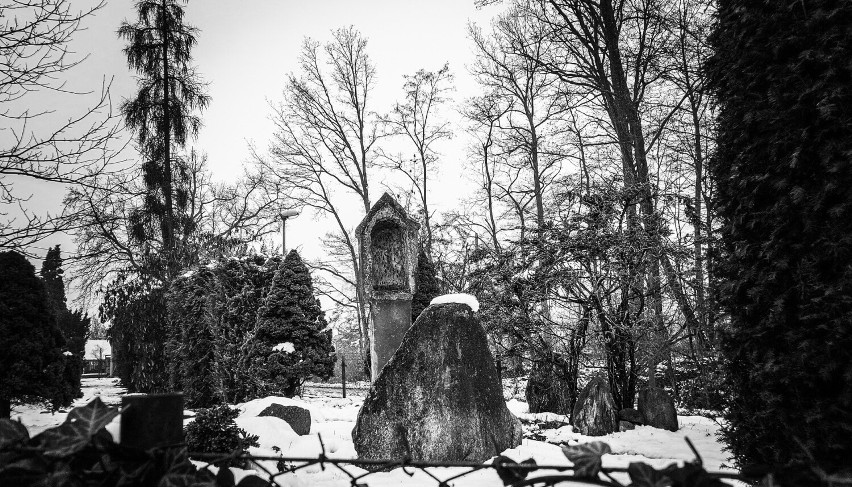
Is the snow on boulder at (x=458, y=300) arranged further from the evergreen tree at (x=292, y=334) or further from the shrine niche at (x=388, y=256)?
the evergreen tree at (x=292, y=334)

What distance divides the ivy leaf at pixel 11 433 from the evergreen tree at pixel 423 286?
531 inches

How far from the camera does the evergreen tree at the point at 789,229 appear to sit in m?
2.63

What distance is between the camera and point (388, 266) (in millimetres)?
14812

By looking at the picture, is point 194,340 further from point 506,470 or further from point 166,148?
point 506,470

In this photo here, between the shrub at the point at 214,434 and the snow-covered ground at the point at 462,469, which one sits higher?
the shrub at the point at 214,434

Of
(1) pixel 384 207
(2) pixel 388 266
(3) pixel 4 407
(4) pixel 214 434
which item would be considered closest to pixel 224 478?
(4) pixel 214 434

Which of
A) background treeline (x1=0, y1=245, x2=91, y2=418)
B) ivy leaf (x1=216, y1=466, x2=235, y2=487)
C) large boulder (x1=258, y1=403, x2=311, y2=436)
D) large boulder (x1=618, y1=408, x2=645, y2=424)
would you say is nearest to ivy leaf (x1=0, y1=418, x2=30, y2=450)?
ivy leaf (x1=216, y1=466, x2=235, y2=487)

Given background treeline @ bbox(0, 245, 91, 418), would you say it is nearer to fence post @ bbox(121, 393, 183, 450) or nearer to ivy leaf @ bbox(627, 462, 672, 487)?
fence post @ bbox(121, 393, 183, 450)

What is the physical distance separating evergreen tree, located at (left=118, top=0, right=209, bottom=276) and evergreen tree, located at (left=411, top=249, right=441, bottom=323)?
983cm

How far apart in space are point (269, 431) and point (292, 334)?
28.0 feet

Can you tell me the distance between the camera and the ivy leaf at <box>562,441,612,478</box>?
0.58 meters


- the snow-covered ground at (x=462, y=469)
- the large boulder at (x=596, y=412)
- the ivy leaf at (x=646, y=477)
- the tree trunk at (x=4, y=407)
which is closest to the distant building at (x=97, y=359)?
the tree trunk at (x=4, y=407)

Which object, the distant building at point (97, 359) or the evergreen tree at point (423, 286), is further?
the distant building at point (97, 359)

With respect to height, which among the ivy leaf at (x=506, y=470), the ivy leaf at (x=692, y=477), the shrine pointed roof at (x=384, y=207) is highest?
the shrine pointed roof at (x=384, y=207)
